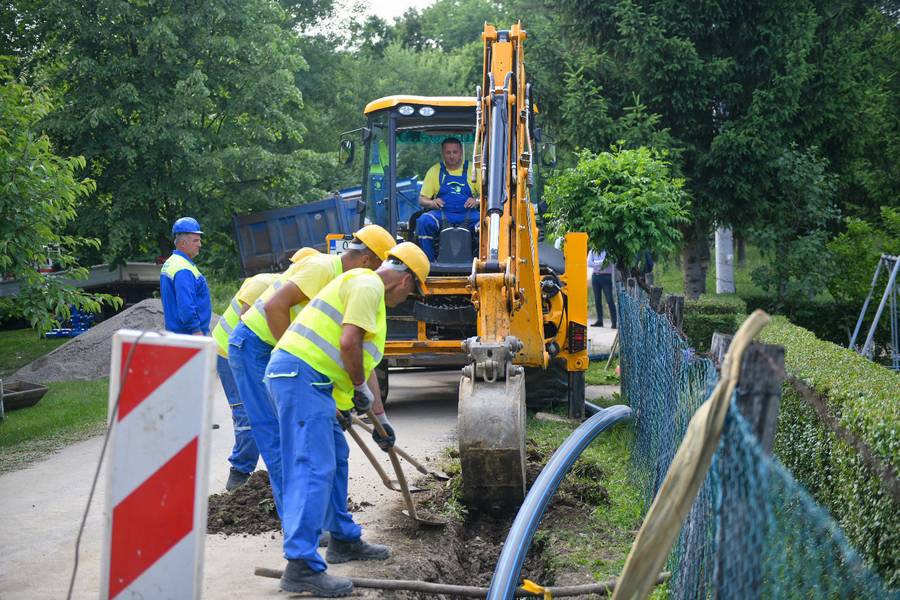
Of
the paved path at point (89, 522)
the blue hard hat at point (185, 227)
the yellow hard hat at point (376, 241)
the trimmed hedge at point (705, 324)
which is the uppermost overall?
the blue hard hat at point (185, 227)

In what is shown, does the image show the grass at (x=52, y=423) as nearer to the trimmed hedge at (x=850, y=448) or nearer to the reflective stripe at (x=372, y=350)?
the reflective stripe at (x=372, y=350)

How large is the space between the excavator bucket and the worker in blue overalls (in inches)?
154

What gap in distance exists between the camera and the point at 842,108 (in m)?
19.6

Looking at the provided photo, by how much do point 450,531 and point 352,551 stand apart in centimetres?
100

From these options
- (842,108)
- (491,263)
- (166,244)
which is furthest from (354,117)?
(491,263)

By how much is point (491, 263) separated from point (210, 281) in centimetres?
2090

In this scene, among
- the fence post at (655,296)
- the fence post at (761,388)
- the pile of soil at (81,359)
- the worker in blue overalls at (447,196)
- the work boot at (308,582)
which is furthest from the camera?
the pile of soil at (81,359)

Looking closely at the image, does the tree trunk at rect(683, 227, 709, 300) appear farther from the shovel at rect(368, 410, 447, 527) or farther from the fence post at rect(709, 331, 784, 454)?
the fence post at rect(709, 331, 784, 454)

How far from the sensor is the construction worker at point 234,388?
7379 millimetres

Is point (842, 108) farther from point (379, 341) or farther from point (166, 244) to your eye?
point (379, 341)

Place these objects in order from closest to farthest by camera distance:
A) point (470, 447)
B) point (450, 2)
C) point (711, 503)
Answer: point (711, 503), point (470, 447), point (450, 2)

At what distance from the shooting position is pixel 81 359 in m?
15.8

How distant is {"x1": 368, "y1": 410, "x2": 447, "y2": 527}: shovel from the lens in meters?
6.26

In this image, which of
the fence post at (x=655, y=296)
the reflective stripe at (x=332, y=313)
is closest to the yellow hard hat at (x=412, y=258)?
the reflective stripe at (x=332, y=313)
